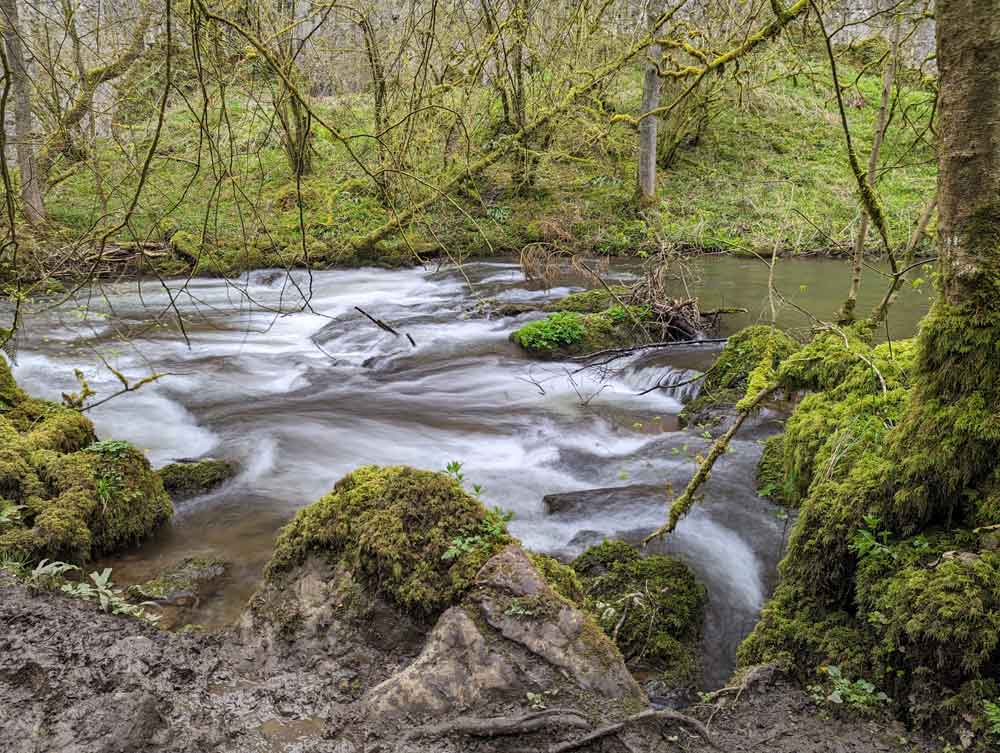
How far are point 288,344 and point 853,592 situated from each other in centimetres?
894

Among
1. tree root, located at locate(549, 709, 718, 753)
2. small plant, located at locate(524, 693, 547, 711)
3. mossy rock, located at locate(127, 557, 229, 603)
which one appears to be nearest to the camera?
tree root, located at locate(549, 709, 718, 753)

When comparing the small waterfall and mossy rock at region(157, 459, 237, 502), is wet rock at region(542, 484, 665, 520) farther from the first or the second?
mossy rock at region(157, 459, 237, 502)

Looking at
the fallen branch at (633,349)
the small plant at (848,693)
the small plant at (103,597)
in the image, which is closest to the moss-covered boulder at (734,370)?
the fallen branch at (633,349)

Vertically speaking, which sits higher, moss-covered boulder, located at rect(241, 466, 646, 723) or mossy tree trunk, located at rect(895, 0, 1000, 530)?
mossy tree trunk, located at rect(895, 0, 1000, 530)

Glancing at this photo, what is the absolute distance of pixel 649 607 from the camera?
12.1 ft

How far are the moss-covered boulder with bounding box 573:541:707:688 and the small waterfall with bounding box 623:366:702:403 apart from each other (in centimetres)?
387

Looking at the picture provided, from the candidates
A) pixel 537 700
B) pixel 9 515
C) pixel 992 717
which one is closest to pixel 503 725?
pixel 537 700

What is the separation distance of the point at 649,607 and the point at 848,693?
1.24m

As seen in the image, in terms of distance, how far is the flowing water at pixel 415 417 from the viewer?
4734 millimetres

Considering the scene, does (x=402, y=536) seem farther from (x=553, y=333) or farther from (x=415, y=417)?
(x=553, y=333)

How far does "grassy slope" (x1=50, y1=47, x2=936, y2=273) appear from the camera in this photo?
14.8m

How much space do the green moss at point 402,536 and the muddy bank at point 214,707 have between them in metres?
0.40

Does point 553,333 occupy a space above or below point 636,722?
above

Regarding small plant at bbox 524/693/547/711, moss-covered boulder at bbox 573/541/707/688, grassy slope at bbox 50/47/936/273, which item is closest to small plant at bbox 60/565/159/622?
small plant at bbox 524/693/547/711
